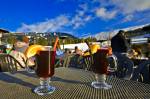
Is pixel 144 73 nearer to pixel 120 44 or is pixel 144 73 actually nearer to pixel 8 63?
pixel 8 63

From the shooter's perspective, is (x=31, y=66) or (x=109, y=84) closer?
(x=109, y=84)

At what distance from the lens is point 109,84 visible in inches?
50.5

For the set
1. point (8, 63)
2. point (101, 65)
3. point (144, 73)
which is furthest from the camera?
point (8, 63)

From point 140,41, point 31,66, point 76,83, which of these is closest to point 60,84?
point 76,83

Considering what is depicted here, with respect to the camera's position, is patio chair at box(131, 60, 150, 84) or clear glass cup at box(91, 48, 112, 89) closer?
clear glass cup at box(91, 48, 112, 89)

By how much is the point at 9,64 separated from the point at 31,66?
1243mm

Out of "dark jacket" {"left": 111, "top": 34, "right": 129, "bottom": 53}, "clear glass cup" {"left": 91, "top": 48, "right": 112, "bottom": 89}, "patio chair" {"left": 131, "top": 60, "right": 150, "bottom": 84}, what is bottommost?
"patio chair" {"left": 131, "top": 60, "right": 150, "bottom": 84}

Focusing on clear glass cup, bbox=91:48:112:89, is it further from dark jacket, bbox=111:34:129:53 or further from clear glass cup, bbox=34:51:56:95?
dark jacket, bbox=111:34:129:53

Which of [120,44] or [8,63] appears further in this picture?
[120,44]

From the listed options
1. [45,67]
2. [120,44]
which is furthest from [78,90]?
[120,44]

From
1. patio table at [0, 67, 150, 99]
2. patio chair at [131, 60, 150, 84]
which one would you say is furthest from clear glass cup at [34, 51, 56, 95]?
patio chair at [131, 60, 150, 84]

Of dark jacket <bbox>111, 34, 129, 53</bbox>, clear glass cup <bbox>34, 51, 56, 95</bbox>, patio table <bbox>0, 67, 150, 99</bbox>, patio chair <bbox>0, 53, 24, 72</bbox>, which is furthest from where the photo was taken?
dark jacket <bbox>111, 34, 129, 53</bbox>

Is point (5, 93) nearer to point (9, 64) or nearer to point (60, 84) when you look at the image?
point (60, 84)

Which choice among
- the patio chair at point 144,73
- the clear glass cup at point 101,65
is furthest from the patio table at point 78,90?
the patio chair at point 144,73
